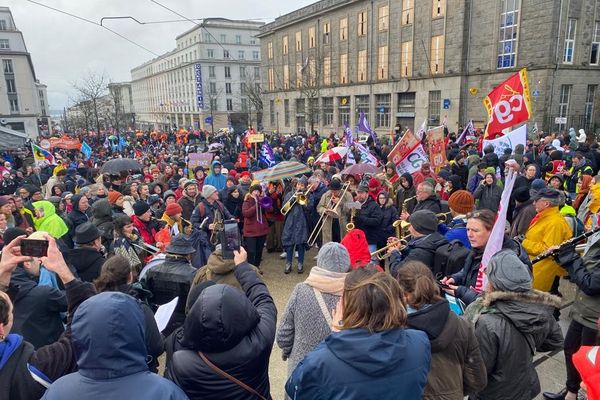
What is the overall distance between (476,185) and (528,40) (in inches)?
766

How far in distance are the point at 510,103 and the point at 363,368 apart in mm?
9910

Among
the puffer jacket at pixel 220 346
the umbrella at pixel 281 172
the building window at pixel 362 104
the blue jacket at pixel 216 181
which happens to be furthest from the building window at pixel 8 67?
the puffer jacket at pixel 220 346

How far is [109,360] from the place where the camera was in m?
1.64

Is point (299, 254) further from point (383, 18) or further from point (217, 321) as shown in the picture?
point (383, 18)

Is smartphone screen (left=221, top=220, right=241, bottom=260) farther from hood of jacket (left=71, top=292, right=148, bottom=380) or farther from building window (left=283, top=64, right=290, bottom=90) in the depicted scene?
building window (left=283, top=64, right=290, bottom=90)

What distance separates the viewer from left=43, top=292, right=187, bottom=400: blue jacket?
1629 millimetres

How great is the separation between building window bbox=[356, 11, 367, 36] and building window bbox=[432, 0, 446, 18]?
7.64 metres

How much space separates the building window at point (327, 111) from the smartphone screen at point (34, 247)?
39725 millimetres

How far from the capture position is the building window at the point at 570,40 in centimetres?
2230

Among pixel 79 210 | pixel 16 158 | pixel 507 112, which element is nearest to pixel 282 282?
pixel 79 210

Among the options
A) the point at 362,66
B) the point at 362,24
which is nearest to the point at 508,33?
the point at 362,66

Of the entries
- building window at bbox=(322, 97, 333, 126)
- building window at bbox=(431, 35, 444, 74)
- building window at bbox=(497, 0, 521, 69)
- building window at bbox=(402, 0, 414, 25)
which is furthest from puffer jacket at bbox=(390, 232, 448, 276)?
building window at bbox=(322, 97, 333, 126)

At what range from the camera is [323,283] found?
2789 millimetres

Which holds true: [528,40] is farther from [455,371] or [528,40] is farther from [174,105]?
[174,105]
